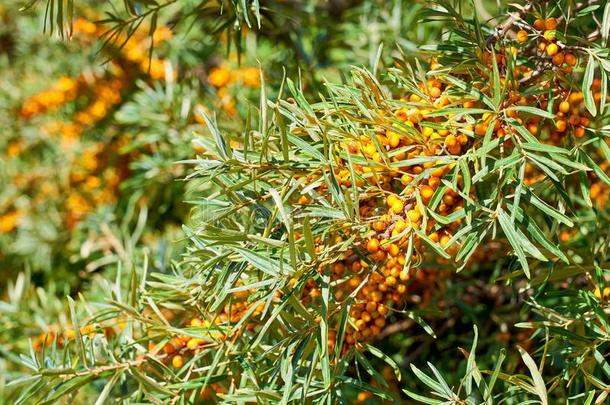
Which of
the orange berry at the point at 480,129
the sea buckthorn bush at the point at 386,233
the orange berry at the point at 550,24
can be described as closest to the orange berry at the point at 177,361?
the sea buckthorn bush at the point at 386,233

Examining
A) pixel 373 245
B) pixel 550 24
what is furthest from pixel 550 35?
pixel 373 245

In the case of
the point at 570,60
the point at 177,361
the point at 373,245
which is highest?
the point at 570,60

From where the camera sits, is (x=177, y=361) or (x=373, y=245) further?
(x=177, y=361)

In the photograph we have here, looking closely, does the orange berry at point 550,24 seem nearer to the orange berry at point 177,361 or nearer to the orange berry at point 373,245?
the orange berry at point 373,245

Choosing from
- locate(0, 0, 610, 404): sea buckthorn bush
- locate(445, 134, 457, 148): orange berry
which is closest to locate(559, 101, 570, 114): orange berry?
locate(0, 0, 610, 404): sea buckthorn bush

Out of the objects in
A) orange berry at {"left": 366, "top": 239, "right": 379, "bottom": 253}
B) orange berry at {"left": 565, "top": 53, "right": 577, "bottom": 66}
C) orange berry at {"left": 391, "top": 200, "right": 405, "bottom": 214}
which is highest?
orange berry at {"left": 565, "top": 53, "right": 577, "bottom": 66}

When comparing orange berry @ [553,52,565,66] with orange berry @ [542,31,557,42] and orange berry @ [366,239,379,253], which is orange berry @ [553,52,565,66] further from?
orange berry @ [366,239,379,253]

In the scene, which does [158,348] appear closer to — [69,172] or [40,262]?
[40,262]

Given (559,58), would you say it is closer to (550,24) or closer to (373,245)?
(550,24)

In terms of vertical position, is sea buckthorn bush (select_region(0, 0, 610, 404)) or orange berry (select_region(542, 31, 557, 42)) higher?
orange berry (select_region(542, 31, 557, 42))

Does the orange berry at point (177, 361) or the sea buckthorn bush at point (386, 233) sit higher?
the sea buckthorn bush at point (386, 233)

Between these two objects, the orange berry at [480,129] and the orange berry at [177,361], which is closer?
the orange berry at [480,129]

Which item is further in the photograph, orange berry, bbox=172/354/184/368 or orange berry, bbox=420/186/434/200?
orange berry, bbox=172/354/184/368

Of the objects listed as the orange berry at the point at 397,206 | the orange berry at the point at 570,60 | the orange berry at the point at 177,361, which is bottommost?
the orange berry at the point at 177,361
